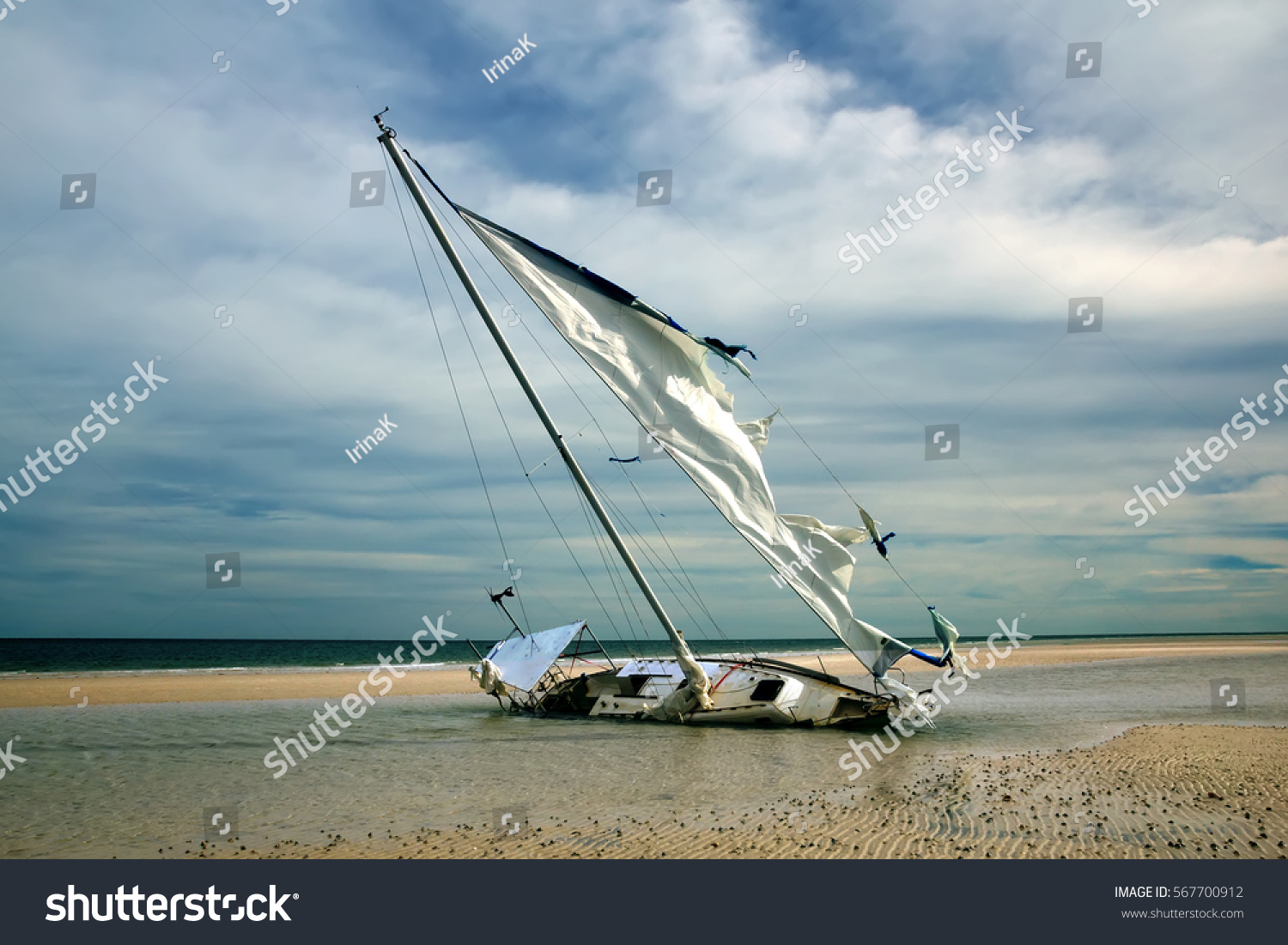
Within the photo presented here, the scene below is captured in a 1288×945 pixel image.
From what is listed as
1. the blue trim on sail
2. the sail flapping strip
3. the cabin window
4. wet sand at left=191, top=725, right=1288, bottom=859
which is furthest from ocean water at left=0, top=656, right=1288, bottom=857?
the sail flapping strip

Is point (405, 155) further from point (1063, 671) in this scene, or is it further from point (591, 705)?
point (1063, 671)

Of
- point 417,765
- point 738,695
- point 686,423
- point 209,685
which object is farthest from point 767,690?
point 209,685

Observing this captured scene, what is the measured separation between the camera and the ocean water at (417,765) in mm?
11656

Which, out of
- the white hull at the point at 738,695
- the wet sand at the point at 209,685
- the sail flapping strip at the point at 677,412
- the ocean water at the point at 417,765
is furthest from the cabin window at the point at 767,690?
the wet sand at the point at 209,685

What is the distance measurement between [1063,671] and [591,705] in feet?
104

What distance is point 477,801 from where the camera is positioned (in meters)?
12.8

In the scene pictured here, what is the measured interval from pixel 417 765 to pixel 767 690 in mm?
9547

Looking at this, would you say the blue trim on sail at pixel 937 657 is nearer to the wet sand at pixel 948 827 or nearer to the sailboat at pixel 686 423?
the sailboat at pixel 686 423

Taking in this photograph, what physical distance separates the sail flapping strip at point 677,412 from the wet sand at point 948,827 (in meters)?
5.51

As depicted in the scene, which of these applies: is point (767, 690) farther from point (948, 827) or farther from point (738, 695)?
point (948, 827)

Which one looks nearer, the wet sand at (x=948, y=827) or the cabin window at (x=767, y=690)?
the wet sand at (x=948, y=827)

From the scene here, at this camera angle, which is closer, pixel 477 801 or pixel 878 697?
pixel 477 801

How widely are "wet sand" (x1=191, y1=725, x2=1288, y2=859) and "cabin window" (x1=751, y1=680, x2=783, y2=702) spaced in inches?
286
